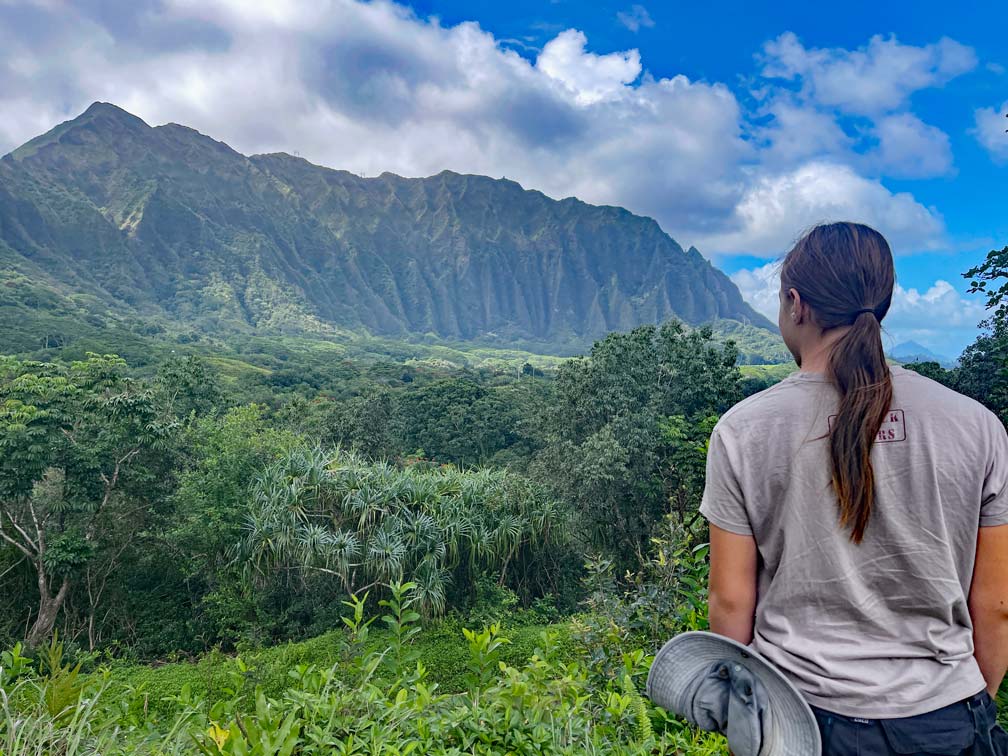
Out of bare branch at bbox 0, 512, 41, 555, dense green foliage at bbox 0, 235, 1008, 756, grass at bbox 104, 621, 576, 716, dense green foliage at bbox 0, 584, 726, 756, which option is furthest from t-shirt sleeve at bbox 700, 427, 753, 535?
bare branch at bbox 0, 512, 41, 555

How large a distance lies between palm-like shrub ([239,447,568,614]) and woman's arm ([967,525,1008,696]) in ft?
27.8

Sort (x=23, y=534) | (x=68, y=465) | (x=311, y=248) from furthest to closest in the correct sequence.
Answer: (x=311, y=248) → (x=68, y=465) → (x=23, y=534)

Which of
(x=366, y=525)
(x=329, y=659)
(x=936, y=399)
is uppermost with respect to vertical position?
(x=936, y=399)

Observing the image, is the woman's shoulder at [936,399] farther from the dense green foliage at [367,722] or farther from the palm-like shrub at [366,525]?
the palm-like shrub at [366,525]

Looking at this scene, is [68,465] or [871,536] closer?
[871,536]

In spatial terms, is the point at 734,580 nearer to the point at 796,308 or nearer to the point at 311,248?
the point at 796,308

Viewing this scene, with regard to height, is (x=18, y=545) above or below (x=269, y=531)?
below

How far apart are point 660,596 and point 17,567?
11715 millimetres

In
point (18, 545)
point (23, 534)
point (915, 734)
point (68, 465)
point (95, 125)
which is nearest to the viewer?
point (915, 734)

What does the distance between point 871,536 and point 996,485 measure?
199 millimetres

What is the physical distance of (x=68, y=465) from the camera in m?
10.0

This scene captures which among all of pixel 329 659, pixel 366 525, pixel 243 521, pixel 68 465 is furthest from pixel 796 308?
pixel 68 465

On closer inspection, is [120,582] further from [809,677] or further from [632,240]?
[632,240]

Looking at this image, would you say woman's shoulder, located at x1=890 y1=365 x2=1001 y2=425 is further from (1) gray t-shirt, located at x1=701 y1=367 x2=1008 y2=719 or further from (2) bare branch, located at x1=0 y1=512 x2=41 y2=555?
(2) bare branch, located at x1=0 y1=512 x2=41 y2=555
